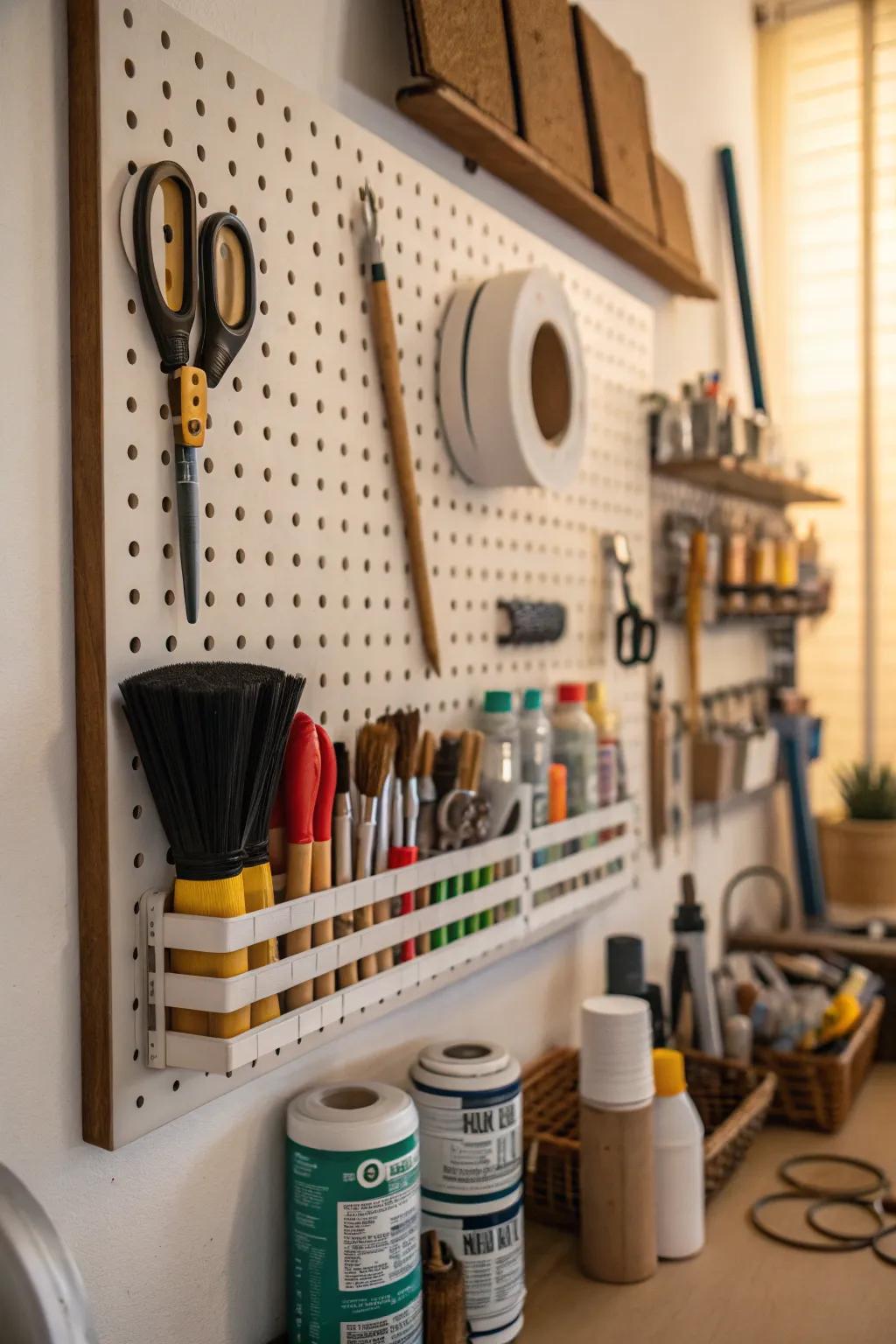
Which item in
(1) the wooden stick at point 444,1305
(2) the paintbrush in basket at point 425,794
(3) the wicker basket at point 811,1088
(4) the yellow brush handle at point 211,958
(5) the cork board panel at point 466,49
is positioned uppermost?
(5) the cork board panel at point 466,49

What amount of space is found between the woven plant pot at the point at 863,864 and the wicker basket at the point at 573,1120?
917 mm

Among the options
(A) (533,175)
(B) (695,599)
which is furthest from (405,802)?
(B) (695,599)

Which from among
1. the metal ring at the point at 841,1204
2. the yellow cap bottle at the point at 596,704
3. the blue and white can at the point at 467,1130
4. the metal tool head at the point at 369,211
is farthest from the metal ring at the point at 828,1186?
the metal tool head at the point at 369,211

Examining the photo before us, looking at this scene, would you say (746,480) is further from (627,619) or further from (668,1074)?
(668,1074)

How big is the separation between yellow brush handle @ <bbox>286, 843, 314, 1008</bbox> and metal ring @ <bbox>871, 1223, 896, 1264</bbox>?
30.7 inches

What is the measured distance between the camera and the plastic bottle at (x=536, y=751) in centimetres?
132

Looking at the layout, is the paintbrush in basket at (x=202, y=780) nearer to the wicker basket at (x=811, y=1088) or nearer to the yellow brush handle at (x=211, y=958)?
the yellow brush handle at (x=211, y=958)

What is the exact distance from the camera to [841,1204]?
55.9 inches

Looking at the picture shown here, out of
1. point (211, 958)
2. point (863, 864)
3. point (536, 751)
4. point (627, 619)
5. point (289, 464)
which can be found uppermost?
point (289, 464)

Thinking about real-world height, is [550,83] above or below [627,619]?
above

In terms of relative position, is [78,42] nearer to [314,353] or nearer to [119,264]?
[119,264]

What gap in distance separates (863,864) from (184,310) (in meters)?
2.02

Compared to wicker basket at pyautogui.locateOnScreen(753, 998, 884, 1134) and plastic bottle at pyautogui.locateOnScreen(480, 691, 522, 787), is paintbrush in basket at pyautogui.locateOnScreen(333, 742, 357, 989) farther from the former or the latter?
wicker basket at pyautogui.locateOnScreen(753, 998, 884, 1134)

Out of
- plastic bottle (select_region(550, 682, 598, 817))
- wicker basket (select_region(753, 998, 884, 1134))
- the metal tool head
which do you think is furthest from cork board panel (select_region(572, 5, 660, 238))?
wicker basket (select_region(753, 998, 884, 1134))
